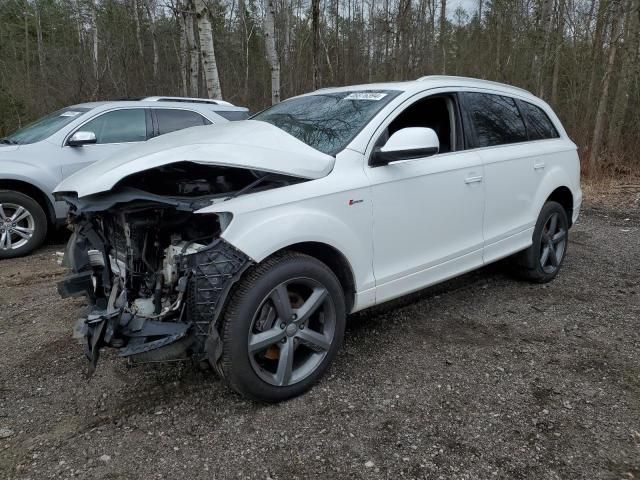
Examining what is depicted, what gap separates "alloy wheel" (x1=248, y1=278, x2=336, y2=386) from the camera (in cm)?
279

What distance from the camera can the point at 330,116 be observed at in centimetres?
360

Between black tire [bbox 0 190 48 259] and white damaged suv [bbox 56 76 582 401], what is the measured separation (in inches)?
129

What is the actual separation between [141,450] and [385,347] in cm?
175

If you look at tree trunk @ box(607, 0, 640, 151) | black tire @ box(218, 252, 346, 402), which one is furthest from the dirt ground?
tree trunk @ box(607, 0, 640, 151)

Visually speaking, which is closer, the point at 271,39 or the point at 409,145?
the point at 409,145

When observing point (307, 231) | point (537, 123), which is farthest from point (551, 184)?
point (307, 231)

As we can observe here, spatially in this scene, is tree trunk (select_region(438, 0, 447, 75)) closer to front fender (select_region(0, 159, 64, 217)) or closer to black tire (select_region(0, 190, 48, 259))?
front fender (select_region(0, 159, 64, 217))

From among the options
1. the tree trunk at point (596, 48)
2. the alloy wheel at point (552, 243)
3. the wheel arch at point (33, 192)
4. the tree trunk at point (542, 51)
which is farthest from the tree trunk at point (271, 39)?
the alloy wheel at point (552, 243)

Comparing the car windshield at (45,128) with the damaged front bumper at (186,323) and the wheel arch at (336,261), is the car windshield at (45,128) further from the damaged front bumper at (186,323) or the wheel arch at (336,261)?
the wheel arch at (336,261)

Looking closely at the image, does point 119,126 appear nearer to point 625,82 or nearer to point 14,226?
point 14,226

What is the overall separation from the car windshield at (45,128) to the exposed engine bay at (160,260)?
12.2 feet

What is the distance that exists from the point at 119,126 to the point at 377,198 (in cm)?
469

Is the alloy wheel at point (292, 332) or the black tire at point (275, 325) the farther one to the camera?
the alloy wheel at point (292, 332)

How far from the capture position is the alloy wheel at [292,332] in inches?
110
